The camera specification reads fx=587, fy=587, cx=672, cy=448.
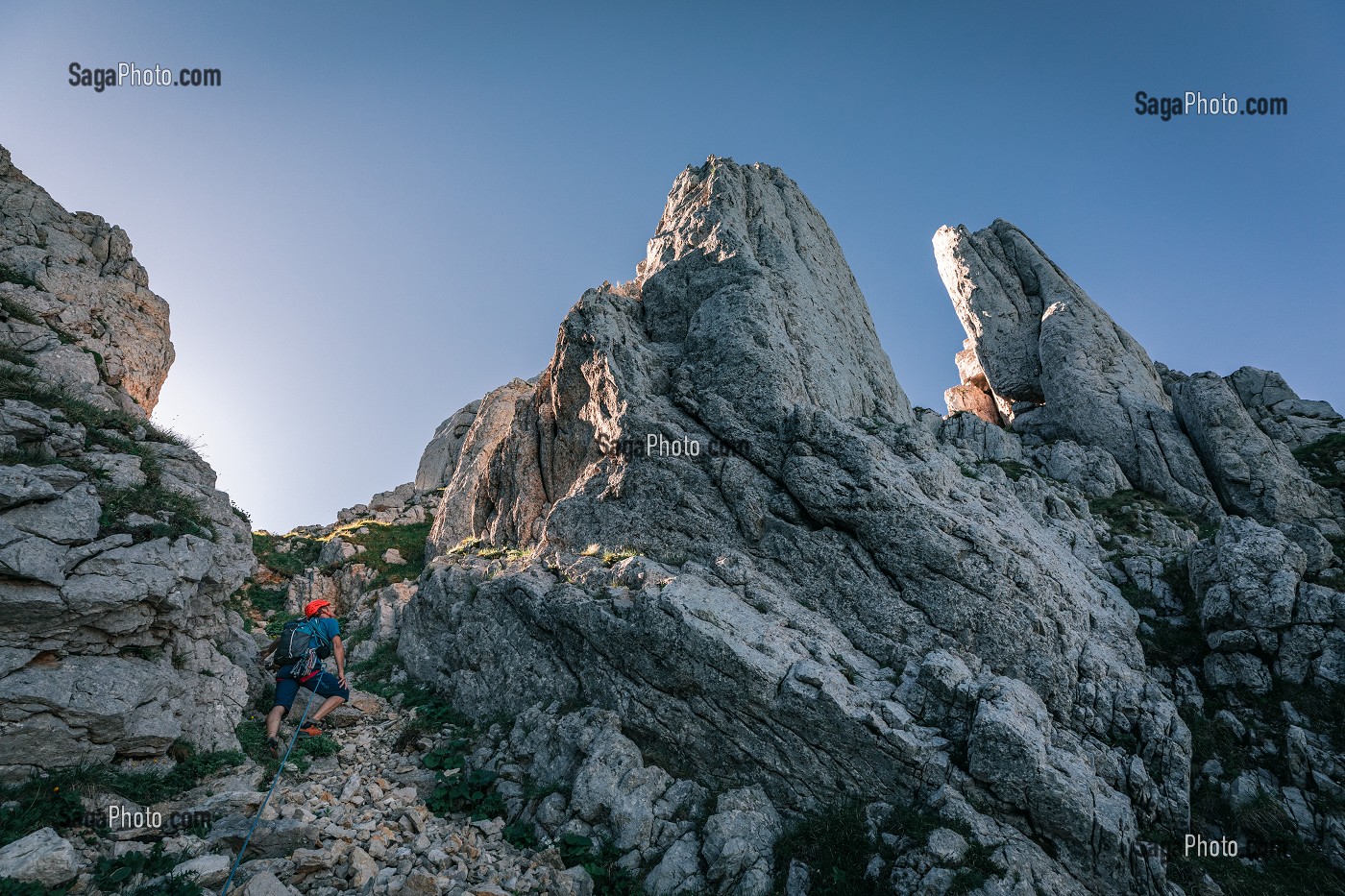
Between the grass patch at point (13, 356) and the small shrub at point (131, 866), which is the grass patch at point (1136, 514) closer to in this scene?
the small shrub at point (131, 866)

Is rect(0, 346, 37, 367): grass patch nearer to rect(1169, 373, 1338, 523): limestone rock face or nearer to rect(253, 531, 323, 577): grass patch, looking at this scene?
rect(253, 531, 323, 577): grass patch

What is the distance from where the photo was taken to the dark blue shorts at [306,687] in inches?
526

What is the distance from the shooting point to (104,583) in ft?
33.9

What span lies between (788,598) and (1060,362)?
120ft

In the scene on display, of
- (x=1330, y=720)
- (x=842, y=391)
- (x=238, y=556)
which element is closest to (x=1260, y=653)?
(x=1330, y=720)

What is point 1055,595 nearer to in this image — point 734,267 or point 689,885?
point 689,885

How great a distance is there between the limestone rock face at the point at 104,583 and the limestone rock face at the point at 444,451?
115ft

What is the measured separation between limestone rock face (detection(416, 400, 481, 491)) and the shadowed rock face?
2787cm

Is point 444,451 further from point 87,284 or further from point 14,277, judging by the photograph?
point 14,277

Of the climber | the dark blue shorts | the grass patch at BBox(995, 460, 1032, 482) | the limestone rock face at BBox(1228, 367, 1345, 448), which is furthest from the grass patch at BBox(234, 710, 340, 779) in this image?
the limestone rock face at BBox(1228, 367, 1345, 448)

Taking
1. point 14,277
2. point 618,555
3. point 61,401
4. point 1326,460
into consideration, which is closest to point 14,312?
point 61,401

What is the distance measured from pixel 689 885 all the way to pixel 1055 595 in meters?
12.3

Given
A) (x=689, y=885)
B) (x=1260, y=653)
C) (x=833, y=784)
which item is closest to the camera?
(x=689, y=885)

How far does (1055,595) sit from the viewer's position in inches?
639
